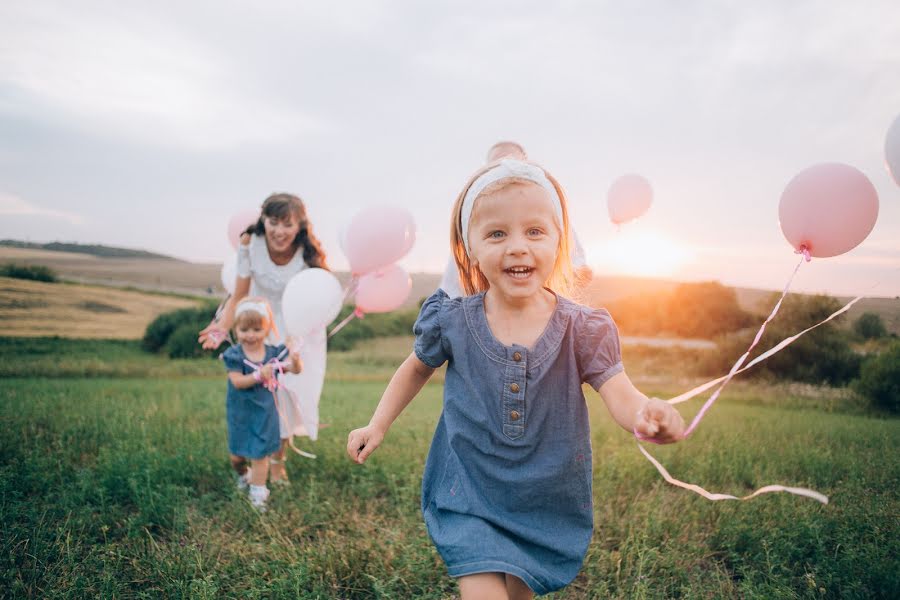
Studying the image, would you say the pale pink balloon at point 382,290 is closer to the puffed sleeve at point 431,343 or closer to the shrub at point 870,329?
the puffed sleeve at point 431,343

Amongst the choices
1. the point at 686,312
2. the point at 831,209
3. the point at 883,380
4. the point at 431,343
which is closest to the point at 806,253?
the point at 831,209

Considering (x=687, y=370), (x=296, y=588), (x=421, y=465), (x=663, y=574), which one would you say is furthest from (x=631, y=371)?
(x=296, y=588)

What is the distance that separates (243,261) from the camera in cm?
A: 437

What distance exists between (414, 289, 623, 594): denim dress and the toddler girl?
8.10 ft

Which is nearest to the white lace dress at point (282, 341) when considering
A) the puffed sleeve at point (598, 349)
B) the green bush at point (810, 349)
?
the puffed sleeve at point (598, 349)

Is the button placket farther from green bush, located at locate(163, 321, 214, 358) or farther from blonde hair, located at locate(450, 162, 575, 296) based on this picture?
Result: green bush, located at locate(163, 321, 214, 358)

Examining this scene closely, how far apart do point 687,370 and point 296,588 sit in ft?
49.2

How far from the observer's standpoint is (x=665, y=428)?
4.58 ft

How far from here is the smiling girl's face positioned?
5.73ft

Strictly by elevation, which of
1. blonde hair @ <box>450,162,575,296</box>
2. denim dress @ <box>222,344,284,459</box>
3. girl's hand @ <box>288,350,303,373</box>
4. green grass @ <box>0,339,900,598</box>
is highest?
blonde hair @ <box>450,162,575,296</box>

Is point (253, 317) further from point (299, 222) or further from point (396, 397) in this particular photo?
point (396, 397)

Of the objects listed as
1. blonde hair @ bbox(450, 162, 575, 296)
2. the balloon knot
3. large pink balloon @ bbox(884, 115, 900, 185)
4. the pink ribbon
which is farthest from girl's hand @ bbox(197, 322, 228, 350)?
large pink balloon @ bbox(884, 115, 900, 185)

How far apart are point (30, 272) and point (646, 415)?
16002 millimetres

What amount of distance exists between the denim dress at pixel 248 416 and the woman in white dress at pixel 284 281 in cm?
13
